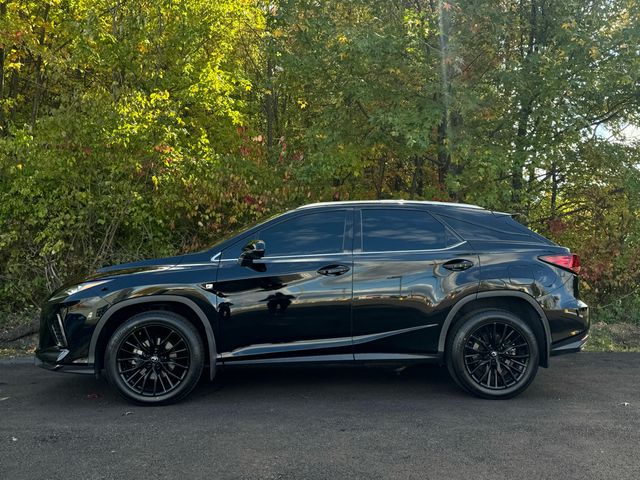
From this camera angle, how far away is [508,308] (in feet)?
18.2

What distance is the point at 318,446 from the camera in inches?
164

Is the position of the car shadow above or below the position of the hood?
below

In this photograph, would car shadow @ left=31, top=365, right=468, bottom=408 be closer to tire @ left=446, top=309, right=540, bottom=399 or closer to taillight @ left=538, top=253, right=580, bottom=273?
tire @ left=446, top=309, right=540, bottom=399

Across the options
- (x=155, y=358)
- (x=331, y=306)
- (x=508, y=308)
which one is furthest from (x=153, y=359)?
(x=508, y=308)

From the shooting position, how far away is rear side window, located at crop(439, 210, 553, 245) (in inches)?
220

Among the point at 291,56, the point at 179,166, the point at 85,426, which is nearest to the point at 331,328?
the point at 85,426

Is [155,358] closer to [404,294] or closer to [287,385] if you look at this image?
[287,385]

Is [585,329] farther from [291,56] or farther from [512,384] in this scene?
[291,56]

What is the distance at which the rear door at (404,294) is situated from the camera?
5297mm

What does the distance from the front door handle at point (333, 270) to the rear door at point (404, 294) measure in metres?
0.11

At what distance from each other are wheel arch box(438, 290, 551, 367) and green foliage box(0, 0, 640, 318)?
3.71 metres

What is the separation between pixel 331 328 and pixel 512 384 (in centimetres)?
170

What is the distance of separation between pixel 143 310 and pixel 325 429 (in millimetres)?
1932

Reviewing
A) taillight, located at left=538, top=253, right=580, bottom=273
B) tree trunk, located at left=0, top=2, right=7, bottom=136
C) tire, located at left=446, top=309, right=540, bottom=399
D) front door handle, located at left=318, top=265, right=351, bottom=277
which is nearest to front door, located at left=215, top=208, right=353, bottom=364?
front door handle, located at left=318, top=265, right=351, bottom=277
